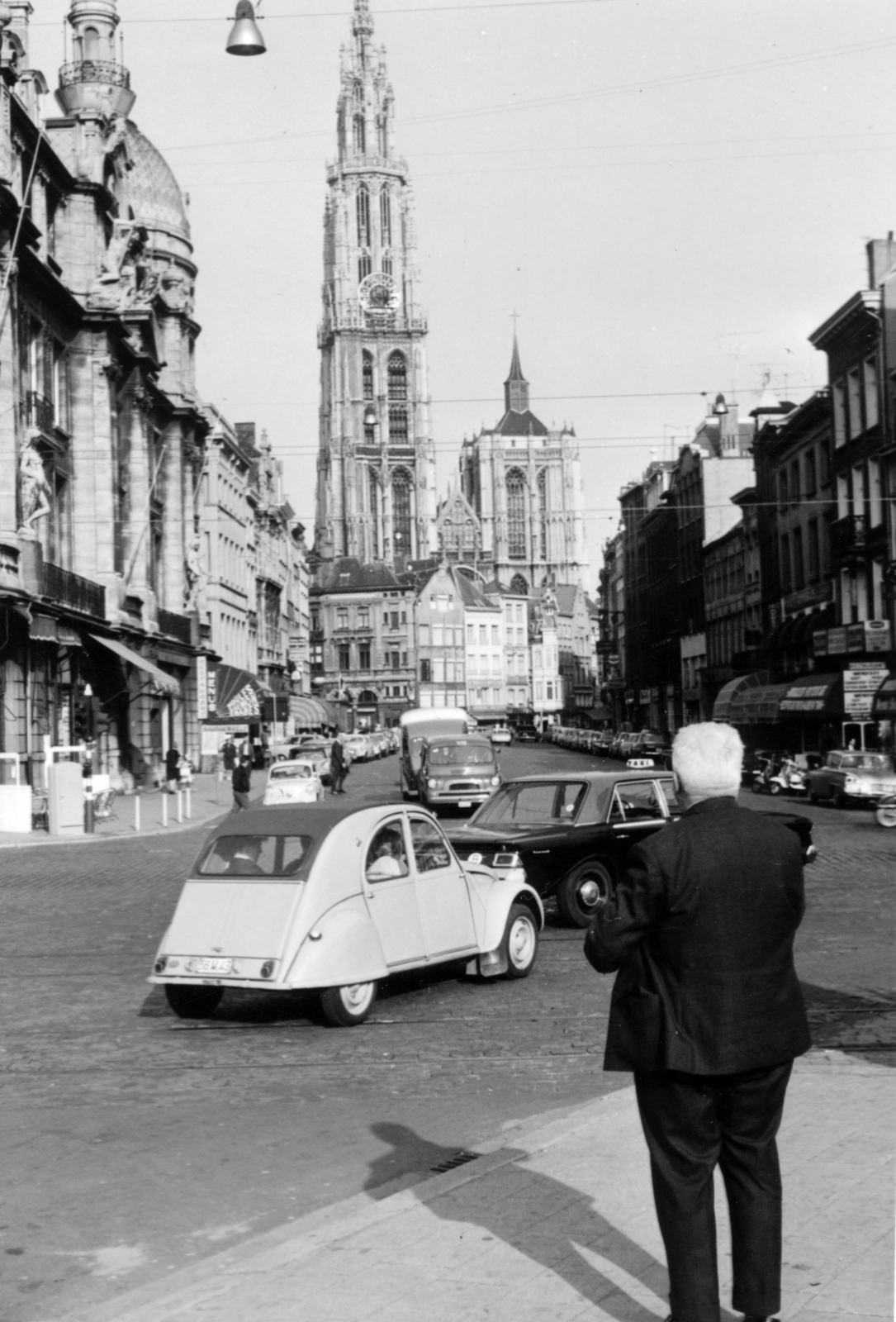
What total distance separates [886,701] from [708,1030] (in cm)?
4528

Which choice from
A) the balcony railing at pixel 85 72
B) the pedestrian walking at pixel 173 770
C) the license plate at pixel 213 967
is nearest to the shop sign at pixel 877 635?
the pedestrian walking at pixel 173 770

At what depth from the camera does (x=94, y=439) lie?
170 feet

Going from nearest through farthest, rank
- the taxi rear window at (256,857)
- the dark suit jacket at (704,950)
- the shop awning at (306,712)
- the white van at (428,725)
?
the dark suit jacket at (704,950) < the taxi rear window at (256,857) < the white van at (428,725) < the shop awning at (306,712)

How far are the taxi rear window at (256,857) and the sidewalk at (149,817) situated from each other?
2005cm

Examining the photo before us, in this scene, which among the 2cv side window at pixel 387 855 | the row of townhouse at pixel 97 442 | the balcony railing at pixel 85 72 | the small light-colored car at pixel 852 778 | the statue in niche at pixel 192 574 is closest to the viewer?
the 2cv side window at pixel 387 855

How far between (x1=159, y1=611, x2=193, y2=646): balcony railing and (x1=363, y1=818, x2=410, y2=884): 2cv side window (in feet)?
155

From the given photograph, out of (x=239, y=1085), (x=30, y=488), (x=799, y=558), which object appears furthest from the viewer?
(x=799, y=558)

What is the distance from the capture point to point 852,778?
40188mm

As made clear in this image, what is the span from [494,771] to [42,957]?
27.0 m

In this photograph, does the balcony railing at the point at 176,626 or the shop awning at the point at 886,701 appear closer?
the shop awning at the point at 886,701

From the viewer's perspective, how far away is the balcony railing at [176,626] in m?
60.2

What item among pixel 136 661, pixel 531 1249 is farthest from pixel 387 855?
pixel 136 661

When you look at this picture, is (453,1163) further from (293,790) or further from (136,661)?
(136,661)

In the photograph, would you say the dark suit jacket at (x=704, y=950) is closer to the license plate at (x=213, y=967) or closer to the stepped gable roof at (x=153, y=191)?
the license plate at (x=213, y=967)
